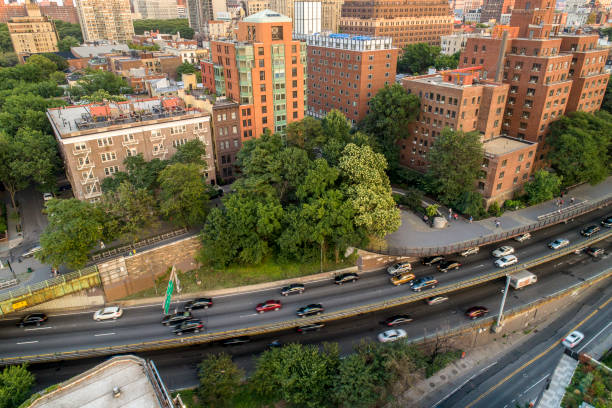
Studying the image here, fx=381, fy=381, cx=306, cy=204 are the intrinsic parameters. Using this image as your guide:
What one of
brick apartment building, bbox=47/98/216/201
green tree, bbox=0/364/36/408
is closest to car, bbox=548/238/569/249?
brick apartment building, bbox=47/98/216/201

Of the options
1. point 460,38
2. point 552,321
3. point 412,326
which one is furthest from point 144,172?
point 460,38

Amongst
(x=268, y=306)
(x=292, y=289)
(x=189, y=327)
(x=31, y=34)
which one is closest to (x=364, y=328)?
(x=292, y=289)

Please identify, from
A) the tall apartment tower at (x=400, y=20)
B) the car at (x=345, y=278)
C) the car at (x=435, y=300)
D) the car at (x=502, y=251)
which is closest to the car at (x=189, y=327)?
the car at (x=345, y=278)

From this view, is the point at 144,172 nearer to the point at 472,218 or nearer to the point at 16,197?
the point at 16,197

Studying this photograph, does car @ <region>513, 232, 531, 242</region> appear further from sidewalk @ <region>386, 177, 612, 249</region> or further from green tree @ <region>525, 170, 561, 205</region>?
green tree @ <region>525, 170, 561, 205</region>

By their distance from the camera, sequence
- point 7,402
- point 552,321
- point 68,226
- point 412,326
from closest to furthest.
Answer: point 7,402 < point 68,226 < point 412,326 < point 552,321

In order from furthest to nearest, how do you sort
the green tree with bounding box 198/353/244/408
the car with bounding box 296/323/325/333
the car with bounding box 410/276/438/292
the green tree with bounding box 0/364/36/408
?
1. the car with bounding box 410/276/438/292
2. the car with bounding box 296/323/325/333
3. the green tree with bounding box 198/353/244/408
4. the green tree with bounding box 0/364/36/408
